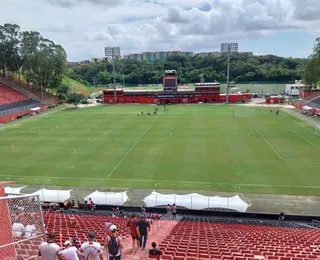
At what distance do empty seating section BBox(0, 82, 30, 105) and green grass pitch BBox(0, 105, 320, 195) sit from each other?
17.1 m

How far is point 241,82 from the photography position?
5054 inches

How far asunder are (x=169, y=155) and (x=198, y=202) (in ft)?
42.7

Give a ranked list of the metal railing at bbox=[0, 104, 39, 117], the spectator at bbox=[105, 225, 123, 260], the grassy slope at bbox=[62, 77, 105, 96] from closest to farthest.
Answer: the spectator at bbox=[105, 225, 123, 260] → the metal railing at bbox=[0, 104, 39, 117] → the grassy slope at bbox=[62, 77, 105, 96]

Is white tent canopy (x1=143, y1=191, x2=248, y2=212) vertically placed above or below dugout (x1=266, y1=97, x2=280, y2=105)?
below

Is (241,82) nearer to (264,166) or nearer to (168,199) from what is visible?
(264,166)

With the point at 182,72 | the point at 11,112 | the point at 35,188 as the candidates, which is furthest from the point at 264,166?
the point at 182,72

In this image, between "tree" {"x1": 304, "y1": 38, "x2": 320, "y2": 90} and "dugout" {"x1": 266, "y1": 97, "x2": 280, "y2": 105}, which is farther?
"dugout" {"x1": 266, "y1": 97, "x2": 280, "y2": 105}

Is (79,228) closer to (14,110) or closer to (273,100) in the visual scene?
(14,110)

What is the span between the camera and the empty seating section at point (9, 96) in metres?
67.1

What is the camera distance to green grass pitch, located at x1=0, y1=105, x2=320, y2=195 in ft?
86.1

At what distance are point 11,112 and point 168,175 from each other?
151ft

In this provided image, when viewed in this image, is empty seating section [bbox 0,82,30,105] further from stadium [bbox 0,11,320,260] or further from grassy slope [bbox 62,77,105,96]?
grassy slope [bbox 62,77,105,96]

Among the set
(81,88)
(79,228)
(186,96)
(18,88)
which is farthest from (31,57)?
(79,228)

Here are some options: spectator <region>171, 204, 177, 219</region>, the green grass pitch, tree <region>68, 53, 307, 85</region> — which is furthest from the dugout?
spectator <region>171, 204, 177, 219</region>
